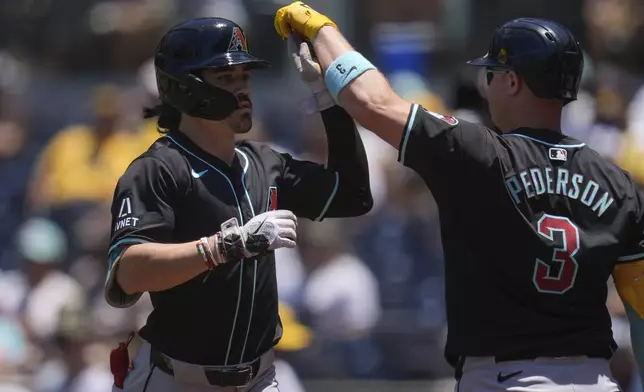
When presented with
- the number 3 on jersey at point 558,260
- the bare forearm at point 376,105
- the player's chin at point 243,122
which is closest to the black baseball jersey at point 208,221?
the player's chin at point 243,122

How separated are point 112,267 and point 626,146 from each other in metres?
4.29

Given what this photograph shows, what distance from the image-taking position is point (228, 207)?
3.69m

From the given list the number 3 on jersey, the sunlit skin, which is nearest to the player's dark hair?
the sunlit skin

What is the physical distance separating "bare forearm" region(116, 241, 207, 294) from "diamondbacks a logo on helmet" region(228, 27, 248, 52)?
0.74 m

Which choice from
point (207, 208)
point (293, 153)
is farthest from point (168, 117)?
point (293, 153)

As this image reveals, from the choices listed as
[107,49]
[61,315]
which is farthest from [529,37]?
[107,49]

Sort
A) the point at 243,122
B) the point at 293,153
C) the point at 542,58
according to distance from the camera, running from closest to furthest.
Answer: the point at 542,58 < the point at 243,122 < the point at 293,153

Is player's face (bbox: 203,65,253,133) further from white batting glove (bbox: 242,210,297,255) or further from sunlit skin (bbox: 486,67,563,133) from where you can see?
sunlit skin (bbox: 486,67,563,133)

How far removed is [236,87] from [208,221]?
0.48 metres

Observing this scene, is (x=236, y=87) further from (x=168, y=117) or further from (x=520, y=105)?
(x=520, y=105)

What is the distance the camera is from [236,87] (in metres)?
3.81

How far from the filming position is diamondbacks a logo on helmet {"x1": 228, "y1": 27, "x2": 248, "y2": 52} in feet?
12.4

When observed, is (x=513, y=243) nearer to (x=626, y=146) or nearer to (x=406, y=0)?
(x=626, y=146)

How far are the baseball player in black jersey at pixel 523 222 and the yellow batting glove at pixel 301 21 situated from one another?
0.60 feet
